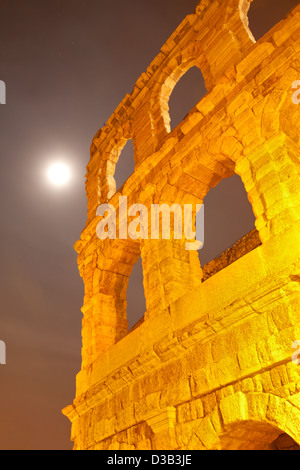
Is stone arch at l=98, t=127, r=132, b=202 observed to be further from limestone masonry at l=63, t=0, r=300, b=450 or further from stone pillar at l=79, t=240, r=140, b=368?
stone pillar at l=79, t=240, r=140, b=368

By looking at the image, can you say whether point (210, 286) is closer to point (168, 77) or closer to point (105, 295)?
point (105, 295)

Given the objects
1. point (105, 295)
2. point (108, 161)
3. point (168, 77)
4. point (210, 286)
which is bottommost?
point (210, 286)

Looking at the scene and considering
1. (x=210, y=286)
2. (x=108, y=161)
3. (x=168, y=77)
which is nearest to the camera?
(x=210, y=286)

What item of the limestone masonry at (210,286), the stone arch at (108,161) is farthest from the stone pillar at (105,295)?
the stone arch at (108,161)

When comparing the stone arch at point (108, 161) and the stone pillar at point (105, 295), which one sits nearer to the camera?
the stone pillar at point (105, 295)

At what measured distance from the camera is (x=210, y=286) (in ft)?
15.4

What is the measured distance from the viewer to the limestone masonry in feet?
12.9

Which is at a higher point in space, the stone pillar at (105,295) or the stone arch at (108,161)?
the stone arch at (108,161)

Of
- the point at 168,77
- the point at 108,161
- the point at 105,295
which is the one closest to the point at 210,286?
the point at 105,295

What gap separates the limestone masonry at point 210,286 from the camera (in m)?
3.94

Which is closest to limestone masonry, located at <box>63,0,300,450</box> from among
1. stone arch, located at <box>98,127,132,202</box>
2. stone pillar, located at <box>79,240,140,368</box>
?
stone pillar, located at <box>79,240,140,368</box>

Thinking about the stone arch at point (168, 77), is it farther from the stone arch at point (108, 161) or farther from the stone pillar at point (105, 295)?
the stone pillar at point (105, 295)

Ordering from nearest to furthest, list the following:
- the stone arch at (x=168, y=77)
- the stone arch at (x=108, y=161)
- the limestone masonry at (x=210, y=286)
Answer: the limestone masonry at (x=210, y=286) → the stone arch at (x=168, y=77) → the stone arch at (x=108, y=161)

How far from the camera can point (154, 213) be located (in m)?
6.33
